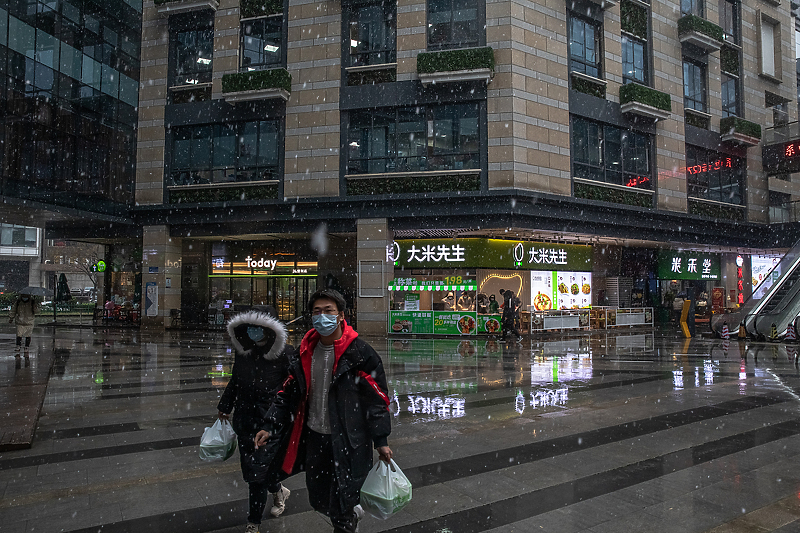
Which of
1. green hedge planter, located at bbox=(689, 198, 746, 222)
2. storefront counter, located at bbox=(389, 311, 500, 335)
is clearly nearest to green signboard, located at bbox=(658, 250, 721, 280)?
green hedge planter, located at bbox=(689, 198, 746, 222)

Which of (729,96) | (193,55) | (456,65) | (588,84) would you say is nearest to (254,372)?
(456,65)

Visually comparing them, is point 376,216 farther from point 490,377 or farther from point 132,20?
point 132,20

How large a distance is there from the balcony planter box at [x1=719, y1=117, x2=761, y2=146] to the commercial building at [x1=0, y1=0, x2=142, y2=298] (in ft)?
90.3

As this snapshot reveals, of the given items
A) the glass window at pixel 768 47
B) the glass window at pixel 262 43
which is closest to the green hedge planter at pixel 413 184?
the glass window at pixel 262 43

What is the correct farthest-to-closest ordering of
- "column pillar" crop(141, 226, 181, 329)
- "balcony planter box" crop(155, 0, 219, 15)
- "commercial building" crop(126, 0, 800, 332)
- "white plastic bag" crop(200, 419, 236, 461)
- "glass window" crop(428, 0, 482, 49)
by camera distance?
1. "column pillar" crop(141, 226, 181, 329)
2. "balcony planter box" crop(155, 0, 219, 15)
3. "glass window" crop(428, 0, 482, 49)
4. "commercial building" crop(126, 0, 800, 332)
5. "white plastic bag" crop(200, 419, 236, 461)

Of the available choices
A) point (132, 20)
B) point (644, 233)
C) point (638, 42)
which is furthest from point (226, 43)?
point (644, 233)

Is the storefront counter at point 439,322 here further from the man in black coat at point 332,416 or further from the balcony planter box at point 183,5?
the man in black coat at point 332,416

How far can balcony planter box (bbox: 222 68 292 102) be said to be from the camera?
20.8 meters

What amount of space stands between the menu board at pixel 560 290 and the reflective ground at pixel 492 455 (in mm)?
11439

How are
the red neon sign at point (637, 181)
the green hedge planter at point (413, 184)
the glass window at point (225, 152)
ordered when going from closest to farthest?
the green hedge planter at point (413, 184)
the glass window at point (225, 152)
the red neon sign at point (637, 181)

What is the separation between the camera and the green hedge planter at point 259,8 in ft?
71.9

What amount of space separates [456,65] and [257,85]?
7790 mm

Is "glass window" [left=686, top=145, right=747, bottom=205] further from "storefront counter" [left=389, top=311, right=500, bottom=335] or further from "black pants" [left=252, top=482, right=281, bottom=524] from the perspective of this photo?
"black pants" [left=252, top=482, right=281, bottom=524]

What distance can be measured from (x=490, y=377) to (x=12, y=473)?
815 cm
